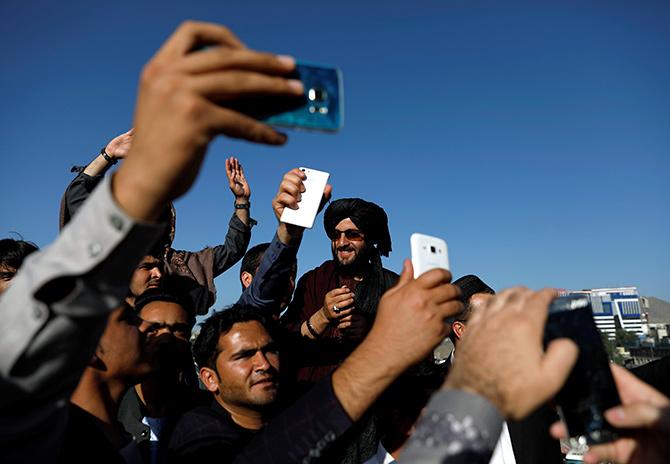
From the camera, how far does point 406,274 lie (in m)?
1.68

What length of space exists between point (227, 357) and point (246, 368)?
16 centimetres

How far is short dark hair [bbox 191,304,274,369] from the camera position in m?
3.20

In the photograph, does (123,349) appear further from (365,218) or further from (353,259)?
(365,218)

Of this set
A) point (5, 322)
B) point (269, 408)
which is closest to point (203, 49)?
point (5, 322)

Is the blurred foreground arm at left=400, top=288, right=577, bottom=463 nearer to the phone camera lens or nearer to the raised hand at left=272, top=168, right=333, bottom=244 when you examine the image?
the phone camera lens

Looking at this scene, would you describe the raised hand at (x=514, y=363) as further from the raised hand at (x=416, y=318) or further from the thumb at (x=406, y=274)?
the thumb at (x=406, y=274)

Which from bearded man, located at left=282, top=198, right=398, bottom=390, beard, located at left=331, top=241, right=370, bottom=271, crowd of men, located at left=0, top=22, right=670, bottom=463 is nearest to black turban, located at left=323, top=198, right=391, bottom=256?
bearded man, located at left=282, top=198, right=398, bottom=390

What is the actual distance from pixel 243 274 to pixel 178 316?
150 cm

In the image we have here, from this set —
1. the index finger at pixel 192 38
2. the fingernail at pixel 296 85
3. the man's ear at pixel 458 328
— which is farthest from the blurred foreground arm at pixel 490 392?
the man's ear at pixel 458 328

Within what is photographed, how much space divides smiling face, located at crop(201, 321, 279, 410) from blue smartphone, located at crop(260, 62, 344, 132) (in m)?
2.15

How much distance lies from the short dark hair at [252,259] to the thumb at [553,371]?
3.85 meters

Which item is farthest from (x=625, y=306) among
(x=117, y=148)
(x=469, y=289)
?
(x=117, y=148)

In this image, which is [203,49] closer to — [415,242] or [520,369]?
[520,369]

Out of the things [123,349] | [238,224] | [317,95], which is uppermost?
[238,224]
